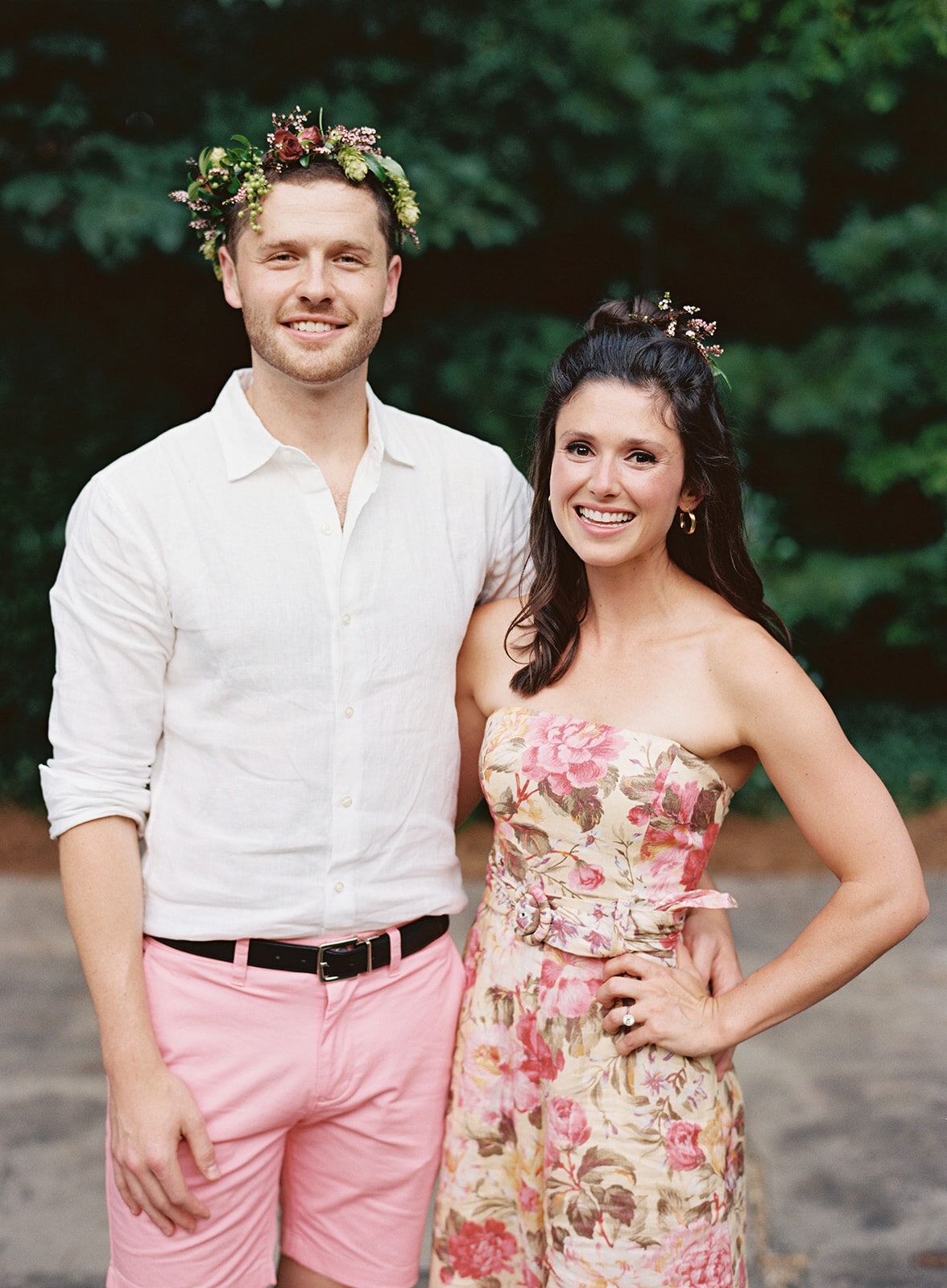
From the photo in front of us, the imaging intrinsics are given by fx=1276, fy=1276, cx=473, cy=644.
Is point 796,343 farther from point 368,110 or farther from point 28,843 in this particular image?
point 28,843

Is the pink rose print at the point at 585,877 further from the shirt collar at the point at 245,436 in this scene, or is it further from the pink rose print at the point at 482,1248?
the shirt collar at the point at 245,436

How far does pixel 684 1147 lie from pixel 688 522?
0.97 meters

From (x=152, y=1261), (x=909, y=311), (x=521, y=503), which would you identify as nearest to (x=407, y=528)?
(x=521, y=503)

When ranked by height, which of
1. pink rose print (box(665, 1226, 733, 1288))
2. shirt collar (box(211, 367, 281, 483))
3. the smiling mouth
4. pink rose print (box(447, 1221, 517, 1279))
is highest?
the smiling mouth

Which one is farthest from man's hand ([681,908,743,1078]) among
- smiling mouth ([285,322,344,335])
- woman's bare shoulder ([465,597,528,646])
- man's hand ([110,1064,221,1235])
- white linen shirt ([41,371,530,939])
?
smiling mouth ([285,322,344,335])

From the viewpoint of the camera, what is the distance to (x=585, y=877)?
196 cm

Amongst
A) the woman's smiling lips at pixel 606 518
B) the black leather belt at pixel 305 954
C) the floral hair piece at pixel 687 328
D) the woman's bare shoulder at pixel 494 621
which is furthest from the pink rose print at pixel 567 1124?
the floral hair piece at pixel 687 328

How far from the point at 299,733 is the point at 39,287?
4410 millimetres

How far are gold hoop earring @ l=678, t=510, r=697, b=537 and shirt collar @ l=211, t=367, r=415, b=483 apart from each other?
0.47 m

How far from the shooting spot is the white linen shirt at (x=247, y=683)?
6.32 ft

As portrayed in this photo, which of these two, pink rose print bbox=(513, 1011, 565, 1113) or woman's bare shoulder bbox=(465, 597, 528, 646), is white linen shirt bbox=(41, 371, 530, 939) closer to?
woman's bare shoulder bbox=(465, 597, 528, 646)

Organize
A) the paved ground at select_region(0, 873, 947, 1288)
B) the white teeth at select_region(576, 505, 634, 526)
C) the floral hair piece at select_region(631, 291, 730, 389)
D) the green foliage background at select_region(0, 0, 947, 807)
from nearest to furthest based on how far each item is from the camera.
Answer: the white teeth at select_region(576, 505, 634, 526)
the floral hair piece at select_region(631, 291, 730, 389)
the paved ground at select_region(0, 873, 947, 1288)
the green foliage background at select_region(0, 0, 947, 807)

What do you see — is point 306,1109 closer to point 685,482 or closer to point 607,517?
point 607,517

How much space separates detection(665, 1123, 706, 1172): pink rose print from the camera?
188 centimetres
